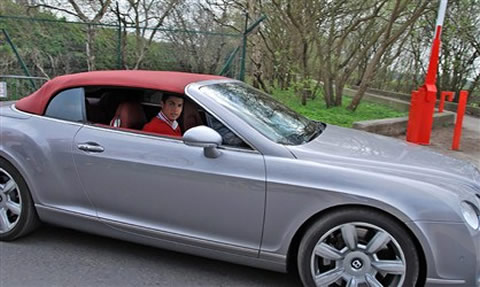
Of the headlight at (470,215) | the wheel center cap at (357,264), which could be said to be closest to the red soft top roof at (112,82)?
the wheel center cap at (357,264)

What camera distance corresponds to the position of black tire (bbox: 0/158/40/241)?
3.33m

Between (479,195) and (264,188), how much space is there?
142 centimetres

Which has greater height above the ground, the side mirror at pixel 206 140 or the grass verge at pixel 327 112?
the side mirror at pixel 206 140

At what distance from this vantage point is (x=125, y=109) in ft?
11.3

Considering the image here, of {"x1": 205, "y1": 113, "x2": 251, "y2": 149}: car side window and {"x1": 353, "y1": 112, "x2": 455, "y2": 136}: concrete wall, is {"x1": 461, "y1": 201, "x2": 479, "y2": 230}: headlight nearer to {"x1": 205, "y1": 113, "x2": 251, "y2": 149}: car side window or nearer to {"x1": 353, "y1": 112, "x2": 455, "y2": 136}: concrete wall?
{"x1": 205, "y1": 113, "x2": 251, "y2": 149}: car side window

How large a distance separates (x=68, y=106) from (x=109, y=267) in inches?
53.4

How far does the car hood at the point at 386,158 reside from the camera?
8.63ft

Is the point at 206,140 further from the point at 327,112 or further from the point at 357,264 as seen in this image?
the point at 327,112

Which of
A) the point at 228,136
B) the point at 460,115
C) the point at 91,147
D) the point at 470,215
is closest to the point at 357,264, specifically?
the point at 470,215

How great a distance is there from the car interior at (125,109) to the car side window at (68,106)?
0.06 meters

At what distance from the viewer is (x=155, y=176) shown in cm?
289

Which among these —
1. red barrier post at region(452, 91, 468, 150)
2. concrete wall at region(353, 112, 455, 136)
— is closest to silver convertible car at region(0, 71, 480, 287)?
concrete wall at region(353, 112, 455, 136)

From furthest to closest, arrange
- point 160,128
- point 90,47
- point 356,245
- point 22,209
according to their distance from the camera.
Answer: point 90,47 < point 22,209 < point 160,128 < point 356,245

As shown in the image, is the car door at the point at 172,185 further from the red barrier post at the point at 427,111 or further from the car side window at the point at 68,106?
the red barrier post at the point at 427,111
